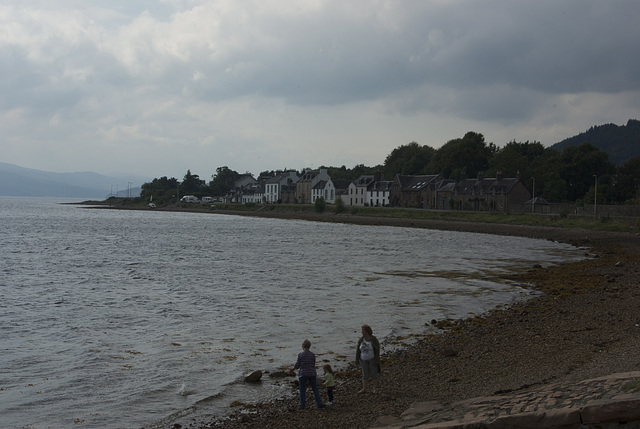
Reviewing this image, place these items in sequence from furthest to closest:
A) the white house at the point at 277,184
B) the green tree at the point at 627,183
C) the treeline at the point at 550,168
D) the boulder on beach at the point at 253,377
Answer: the white house at the point at 277,184 < the green tree at the point at 627,183 < the treeline at the point at 550,168 < the boulder on beach at the point at 253,377

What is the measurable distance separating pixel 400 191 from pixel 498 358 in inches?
4643

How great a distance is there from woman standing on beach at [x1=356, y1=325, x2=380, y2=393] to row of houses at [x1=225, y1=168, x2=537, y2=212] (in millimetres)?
97626

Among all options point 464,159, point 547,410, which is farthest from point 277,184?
point 547,410

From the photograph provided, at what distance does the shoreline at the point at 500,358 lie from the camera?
12.5m

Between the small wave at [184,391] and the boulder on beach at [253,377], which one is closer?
the small wave at [184,391]

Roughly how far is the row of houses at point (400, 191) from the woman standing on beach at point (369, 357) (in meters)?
97.6

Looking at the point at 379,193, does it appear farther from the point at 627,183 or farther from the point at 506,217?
the point at 627,183

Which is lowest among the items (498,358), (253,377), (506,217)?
(253,377)

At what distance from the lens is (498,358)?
52.9 ft

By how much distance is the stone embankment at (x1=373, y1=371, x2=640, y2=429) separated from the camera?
862 cm

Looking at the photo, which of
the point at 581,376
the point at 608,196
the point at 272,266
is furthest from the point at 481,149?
the point at 581,376

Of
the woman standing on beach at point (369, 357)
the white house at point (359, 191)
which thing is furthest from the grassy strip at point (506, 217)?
the woman standing on beach at point (369, 357)

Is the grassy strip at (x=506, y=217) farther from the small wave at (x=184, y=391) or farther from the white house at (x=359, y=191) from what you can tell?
the small wave at (x=184, y=391)

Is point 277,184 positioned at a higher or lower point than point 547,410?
higher
